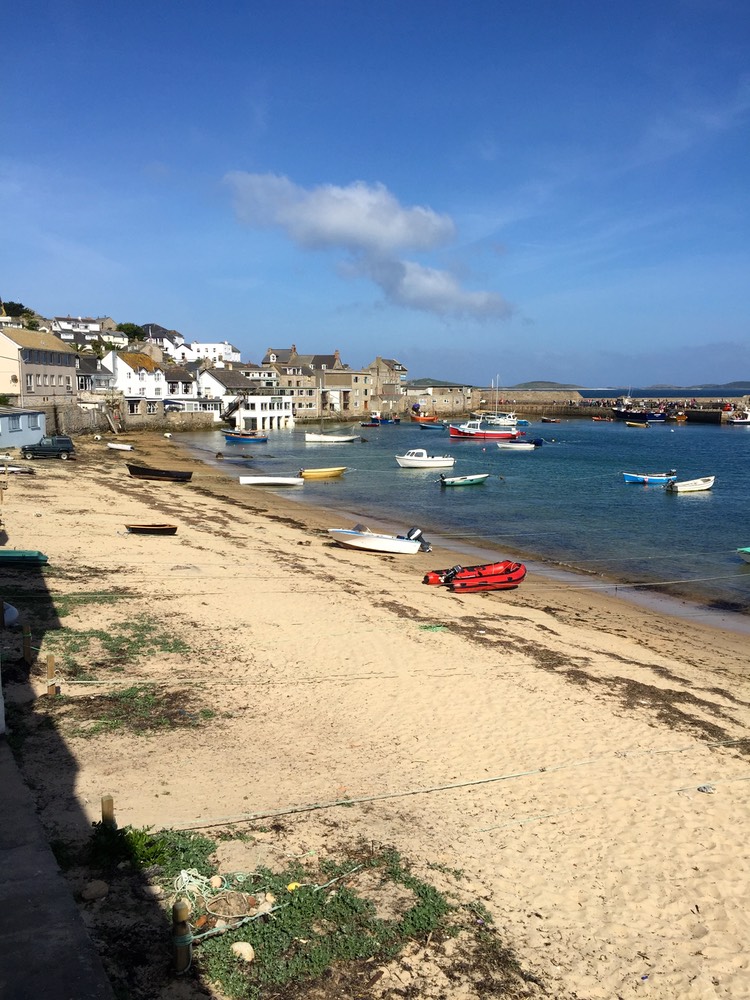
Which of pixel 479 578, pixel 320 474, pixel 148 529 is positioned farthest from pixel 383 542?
pixel 320 474

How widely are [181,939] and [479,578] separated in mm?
17826

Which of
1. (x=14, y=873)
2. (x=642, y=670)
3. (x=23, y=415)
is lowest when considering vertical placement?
(x=642, y=670)

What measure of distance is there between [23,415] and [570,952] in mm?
11115

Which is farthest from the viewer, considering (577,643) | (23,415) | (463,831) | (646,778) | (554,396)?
(554,396)

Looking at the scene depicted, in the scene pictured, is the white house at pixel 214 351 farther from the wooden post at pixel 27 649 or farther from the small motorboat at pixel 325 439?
the wooden post at pixel 27 649

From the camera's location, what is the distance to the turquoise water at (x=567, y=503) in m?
29.0

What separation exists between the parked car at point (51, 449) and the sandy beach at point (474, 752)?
29.0 meters

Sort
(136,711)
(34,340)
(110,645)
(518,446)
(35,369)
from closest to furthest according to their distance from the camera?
(136,711)
(110,645)
(35,369)
(34,340)
(518,446)

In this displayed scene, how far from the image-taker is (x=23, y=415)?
1191 centimetres

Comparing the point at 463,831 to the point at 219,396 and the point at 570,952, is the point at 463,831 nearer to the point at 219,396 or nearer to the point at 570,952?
the point at 570,952

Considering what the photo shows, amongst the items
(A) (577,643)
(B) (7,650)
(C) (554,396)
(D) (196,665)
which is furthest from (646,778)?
(C) (554,396)

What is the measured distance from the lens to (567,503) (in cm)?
4388

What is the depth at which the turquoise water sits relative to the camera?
2897 centimetres

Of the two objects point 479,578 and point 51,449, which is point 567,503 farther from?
point 51,449
